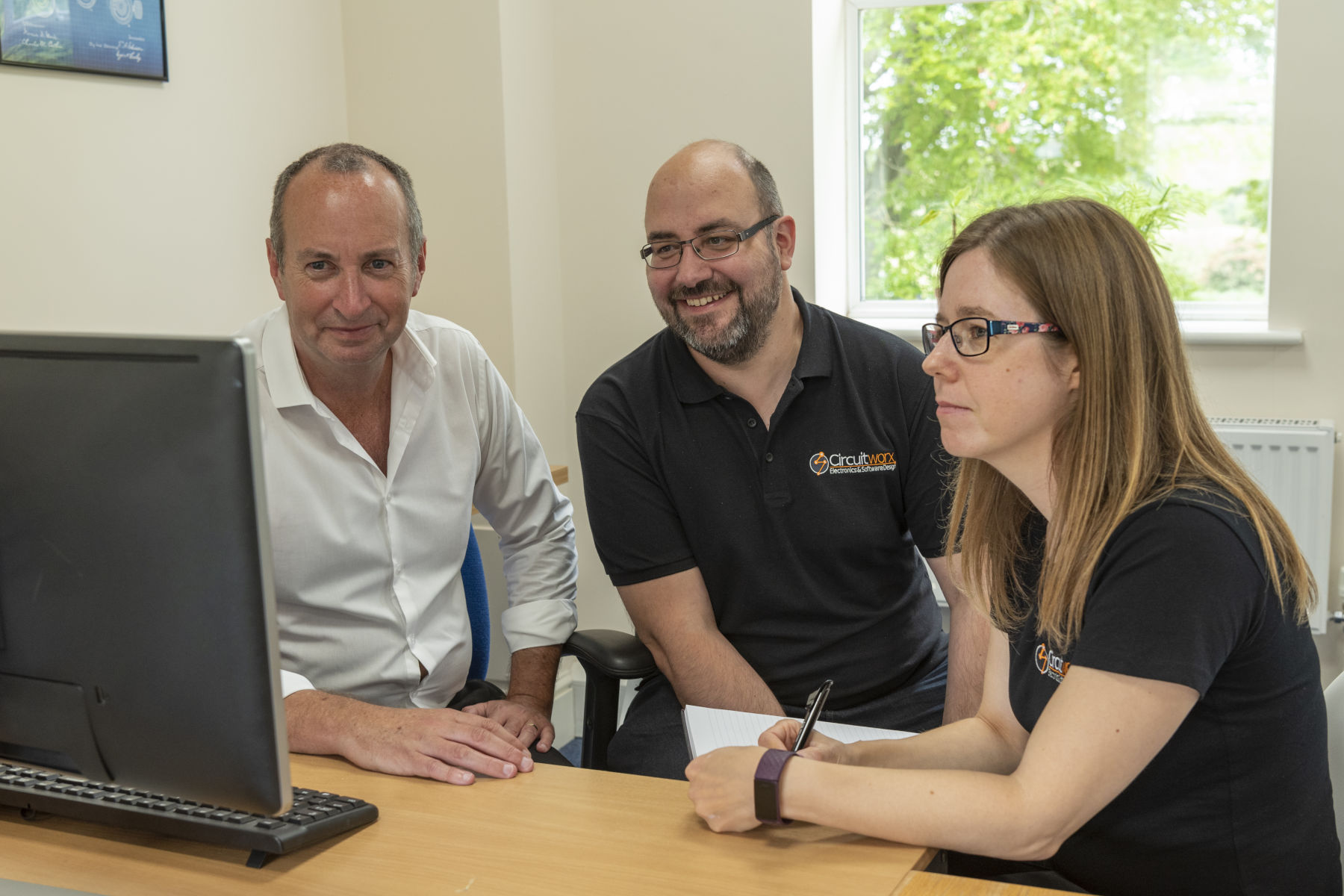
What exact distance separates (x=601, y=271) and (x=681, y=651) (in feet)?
5.21

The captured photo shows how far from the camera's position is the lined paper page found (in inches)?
55.4

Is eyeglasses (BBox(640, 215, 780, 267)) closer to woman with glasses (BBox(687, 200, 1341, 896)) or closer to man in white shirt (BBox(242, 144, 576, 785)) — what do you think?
man in white shirt (BBox(242, 144, 576, 785))

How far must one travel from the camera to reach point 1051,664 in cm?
128

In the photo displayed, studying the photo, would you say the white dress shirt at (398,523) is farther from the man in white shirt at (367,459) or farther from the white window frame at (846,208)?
the white window frame at (846,208)

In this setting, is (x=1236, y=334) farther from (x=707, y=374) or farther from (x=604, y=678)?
(x=604, y=678)

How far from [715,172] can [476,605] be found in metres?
0.84

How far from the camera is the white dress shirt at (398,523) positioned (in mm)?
1755

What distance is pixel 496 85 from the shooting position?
9.87 ft

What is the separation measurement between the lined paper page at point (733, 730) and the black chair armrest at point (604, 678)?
29cm

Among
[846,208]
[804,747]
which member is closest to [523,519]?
[804,747]

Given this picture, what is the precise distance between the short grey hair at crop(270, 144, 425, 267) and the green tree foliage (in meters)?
1.80

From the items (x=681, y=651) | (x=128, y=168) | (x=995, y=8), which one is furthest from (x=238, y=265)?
(x=995, y=8)

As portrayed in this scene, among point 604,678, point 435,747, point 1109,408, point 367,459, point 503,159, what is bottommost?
point 604,678

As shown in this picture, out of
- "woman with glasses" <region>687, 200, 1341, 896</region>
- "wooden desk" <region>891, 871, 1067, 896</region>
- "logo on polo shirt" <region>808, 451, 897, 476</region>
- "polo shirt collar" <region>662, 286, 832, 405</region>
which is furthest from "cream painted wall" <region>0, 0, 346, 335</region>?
"wooden desk" <region>891, 871, 1067, 896</region>
